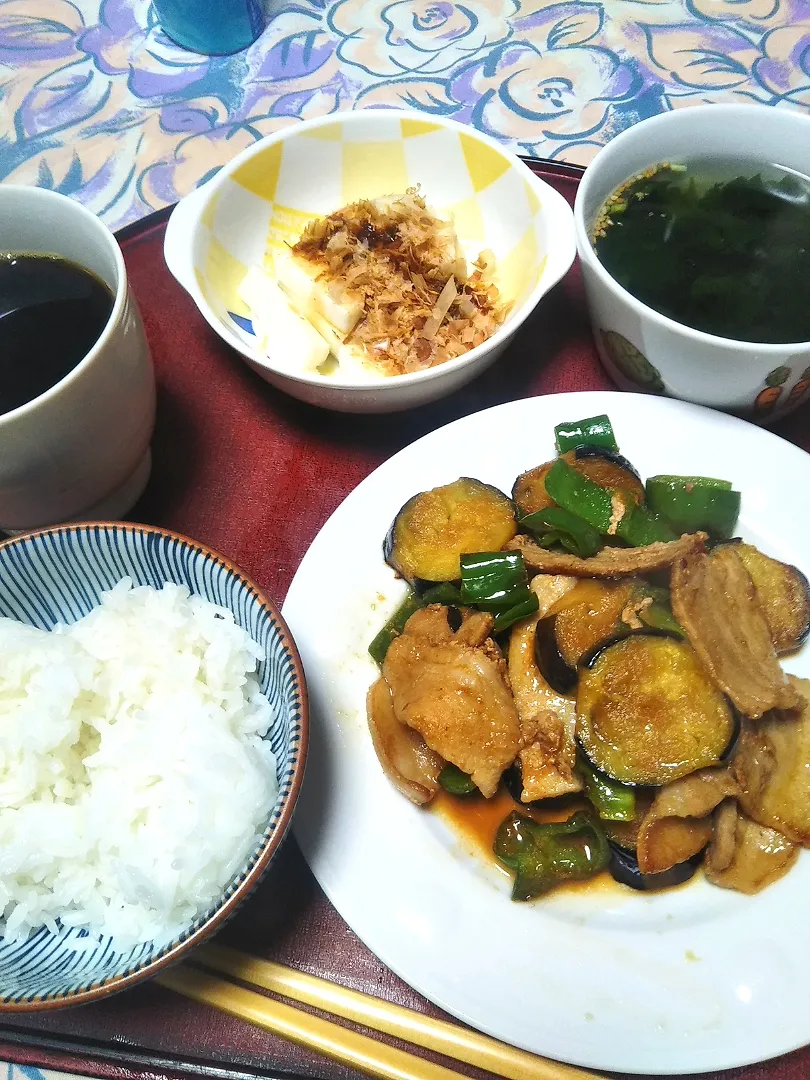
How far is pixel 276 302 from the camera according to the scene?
206cm

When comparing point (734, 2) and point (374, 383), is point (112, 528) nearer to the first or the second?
point (374, 383)

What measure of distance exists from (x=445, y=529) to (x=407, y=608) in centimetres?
20

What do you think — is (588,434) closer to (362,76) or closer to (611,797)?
(611,797)

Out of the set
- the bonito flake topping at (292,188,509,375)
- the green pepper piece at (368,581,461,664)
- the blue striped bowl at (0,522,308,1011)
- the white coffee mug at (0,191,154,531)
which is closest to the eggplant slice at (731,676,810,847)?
the green pepper piece at (368,581,461,664)

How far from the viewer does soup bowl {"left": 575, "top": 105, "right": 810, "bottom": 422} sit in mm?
1604

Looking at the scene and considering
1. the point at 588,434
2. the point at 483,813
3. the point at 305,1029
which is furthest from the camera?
the point at 588,434

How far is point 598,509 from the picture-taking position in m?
1.64

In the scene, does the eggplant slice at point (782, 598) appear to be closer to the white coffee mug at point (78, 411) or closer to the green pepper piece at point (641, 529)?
the green pepper piece at point (641, 529)

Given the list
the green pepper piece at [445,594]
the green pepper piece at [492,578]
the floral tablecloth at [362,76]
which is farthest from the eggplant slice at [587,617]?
the floral tablecloth at [362,76]

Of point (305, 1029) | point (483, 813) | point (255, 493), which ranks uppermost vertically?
point (255, 493)

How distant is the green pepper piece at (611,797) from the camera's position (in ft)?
4.68

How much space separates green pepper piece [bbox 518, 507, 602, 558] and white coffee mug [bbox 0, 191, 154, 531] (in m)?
0.87

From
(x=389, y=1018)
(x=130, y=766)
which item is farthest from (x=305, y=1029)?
(x=130, y=766)

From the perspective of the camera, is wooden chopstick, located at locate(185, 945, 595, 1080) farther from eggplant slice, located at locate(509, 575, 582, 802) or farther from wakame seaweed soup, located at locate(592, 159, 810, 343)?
wakame seaweed soup, located at locate(592, 159, 810, 343)
